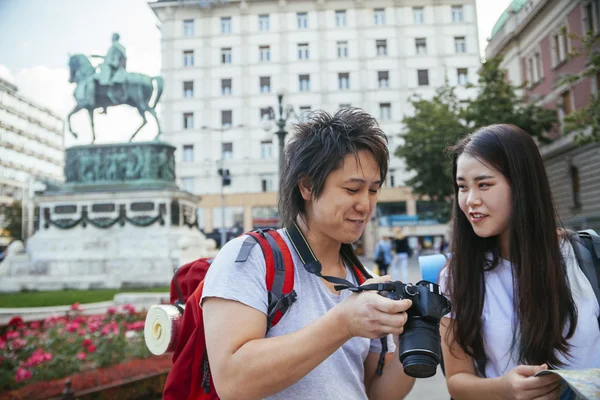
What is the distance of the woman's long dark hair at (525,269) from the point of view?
1.80 meters

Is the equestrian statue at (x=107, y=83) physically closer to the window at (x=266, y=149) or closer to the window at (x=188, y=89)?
the window at (x=266, y=149)

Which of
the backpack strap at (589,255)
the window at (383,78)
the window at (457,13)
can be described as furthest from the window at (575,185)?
the backpack strap at (589,255)

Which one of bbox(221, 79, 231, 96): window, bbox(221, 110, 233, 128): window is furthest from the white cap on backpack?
bbox(221, 79, 231, 96): window

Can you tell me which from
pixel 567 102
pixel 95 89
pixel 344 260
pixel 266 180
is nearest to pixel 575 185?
pixel 567 102

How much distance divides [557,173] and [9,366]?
22941mm

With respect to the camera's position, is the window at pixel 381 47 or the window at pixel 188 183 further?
the window at pixel 381 47

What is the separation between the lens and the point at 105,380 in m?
3.96

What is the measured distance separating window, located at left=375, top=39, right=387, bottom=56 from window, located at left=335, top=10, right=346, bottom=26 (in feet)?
9.92

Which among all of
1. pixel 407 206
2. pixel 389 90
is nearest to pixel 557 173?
pixel 407 206

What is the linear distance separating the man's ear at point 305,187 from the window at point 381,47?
38.7 metres

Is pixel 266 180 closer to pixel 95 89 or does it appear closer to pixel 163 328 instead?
pixel 95 89

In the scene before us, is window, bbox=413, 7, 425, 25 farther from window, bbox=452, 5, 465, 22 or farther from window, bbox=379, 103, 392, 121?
window, bbox=379, 103, 392, 121

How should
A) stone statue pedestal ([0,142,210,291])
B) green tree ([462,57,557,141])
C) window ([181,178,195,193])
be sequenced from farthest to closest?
window ([181,178,195,193])
green tree ([462,57,557,141])
stone statue pedestal ([0,142,210,291])

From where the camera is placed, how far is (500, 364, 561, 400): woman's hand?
1539 millimetres
